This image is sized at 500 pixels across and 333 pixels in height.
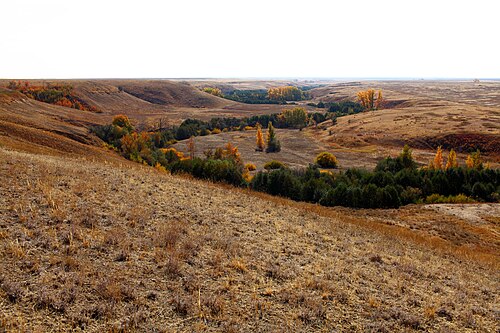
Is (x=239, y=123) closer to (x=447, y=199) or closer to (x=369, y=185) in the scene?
(x=447, y=199)

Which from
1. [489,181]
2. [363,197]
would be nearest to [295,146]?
[489,181]

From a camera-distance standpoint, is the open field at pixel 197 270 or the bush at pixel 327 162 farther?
the bush at pixel 327 162

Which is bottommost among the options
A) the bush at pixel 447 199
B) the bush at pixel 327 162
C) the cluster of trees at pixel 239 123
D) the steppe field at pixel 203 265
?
the bush at pixel 327 162

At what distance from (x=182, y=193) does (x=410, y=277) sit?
12.0 metres

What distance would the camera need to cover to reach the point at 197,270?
32.7ft

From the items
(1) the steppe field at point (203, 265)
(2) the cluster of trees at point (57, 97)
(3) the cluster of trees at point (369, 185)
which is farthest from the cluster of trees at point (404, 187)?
(2) the cluster of trees at point (57, 97)

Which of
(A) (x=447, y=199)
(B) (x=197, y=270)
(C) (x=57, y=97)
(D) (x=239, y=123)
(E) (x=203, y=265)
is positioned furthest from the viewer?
(D) (x=239, y=123)

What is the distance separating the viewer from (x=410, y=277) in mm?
12406

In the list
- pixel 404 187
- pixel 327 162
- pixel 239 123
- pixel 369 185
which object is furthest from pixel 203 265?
pixel 239 123

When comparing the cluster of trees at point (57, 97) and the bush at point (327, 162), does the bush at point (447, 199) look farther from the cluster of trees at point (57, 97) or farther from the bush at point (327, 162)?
the cluster of trees at point (57, 97)

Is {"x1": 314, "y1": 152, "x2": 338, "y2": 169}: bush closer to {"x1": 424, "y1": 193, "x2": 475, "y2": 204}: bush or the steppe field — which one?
{"x1": 424, "y1": 193, "x2": 475, "y2": 204}: bush

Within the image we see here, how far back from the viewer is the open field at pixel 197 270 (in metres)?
7.65

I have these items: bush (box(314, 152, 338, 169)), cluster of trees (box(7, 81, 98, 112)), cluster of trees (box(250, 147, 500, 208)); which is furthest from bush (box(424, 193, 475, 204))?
cluster of trees (box(7, 81, 98, 112))

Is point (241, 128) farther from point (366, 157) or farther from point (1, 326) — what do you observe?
point (1, 326)
